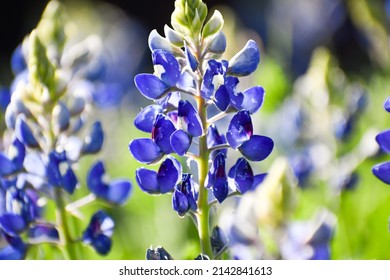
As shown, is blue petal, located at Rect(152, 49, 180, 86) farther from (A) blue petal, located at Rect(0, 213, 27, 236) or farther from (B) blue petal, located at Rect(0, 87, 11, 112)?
(B) blue petal, located at Rect(0, 87, 11, 112)

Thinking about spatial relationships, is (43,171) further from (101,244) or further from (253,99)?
(253,99)

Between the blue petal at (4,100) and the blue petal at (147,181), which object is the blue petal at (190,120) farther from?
the blue petal at (4,100)

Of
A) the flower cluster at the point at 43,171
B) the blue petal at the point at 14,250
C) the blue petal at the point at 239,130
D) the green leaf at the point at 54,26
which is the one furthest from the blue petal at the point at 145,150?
the green leaf at the point at 54,26

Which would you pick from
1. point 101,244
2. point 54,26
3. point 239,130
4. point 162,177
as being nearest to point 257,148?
point 239,130

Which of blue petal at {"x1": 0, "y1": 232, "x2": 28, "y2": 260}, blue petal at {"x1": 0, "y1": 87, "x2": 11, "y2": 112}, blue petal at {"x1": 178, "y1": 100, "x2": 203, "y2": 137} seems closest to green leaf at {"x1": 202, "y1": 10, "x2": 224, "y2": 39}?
blue petal at {"x1": 178, "y1": 100, "x2": 203, "y2": 137}
